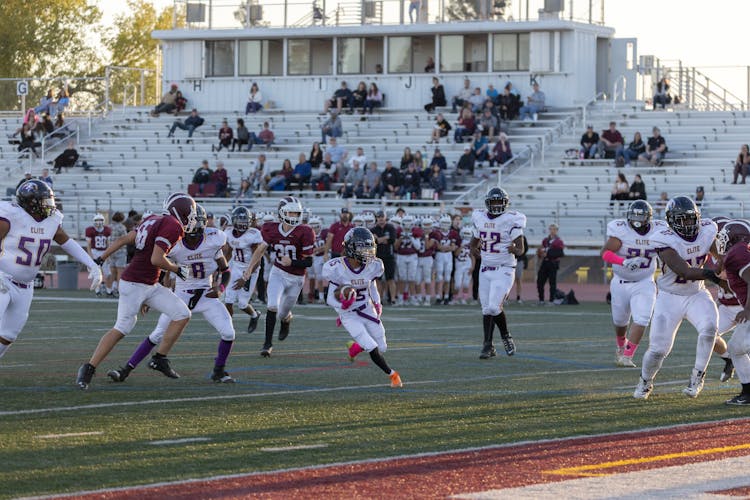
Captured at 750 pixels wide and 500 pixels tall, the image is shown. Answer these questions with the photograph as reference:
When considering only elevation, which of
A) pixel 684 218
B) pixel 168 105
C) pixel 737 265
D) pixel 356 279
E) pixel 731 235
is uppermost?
pixel 168 105

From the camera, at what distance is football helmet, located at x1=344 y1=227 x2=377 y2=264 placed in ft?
38.9

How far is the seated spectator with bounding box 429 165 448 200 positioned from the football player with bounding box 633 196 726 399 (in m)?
19.7

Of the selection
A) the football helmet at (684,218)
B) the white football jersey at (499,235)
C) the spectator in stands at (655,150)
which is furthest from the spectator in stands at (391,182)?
the football helmet at (684,218)

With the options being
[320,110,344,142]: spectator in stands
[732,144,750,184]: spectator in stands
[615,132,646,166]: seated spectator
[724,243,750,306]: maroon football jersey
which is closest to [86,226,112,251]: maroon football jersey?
[320,110,344,142]: spectator in stands

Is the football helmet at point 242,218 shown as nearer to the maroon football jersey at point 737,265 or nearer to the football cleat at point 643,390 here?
the football cleat at point 643,390

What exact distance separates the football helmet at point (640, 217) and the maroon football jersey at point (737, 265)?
2.87m

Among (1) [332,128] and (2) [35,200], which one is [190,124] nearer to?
(1) [332,128]

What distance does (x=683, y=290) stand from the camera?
35.7 feet

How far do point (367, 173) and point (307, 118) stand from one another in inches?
237

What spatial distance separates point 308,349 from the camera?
15.5 m

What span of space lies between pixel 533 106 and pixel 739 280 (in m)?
24.4

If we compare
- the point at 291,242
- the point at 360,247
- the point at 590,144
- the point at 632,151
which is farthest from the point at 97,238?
the point at 360,247

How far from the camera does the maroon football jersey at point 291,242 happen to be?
1501 cm

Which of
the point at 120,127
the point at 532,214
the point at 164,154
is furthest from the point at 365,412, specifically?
the point at 120,127
